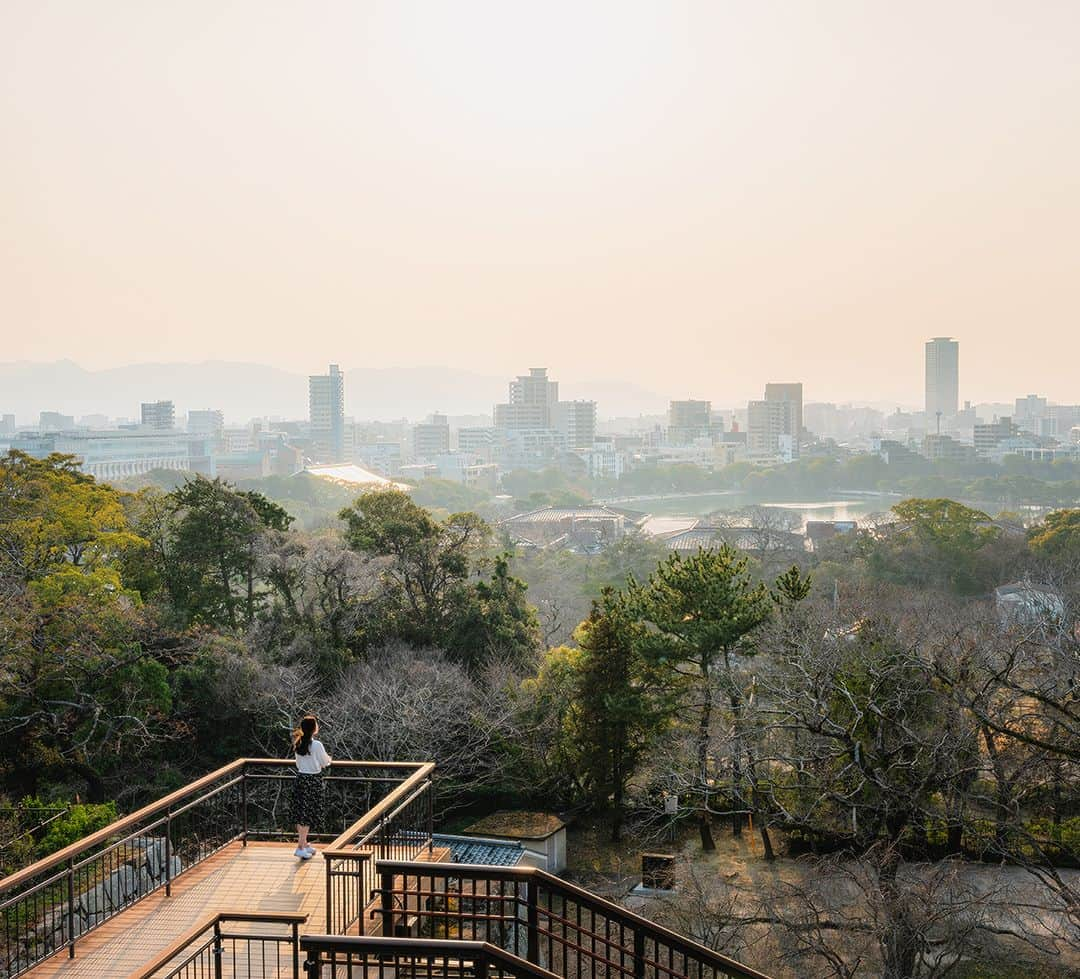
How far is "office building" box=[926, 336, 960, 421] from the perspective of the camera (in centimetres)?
19212

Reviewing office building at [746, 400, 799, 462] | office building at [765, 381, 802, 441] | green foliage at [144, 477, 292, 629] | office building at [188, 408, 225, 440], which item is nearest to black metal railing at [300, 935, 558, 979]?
green foliage at [144, 477, 292, 629]

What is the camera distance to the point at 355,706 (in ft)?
55.3

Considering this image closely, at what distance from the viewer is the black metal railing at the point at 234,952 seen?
16.5ft

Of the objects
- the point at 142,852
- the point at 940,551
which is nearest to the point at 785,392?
the point at 940,551

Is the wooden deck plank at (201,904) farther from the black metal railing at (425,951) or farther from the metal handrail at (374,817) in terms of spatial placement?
the black metal railing at (425,951)

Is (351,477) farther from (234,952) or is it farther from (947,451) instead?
(234,952)

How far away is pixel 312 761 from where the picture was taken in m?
7.38

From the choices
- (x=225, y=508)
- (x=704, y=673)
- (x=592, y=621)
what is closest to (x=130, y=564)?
(x=225, y=508)

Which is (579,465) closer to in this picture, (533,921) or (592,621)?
(592,621)

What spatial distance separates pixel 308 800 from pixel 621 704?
9.77 metres

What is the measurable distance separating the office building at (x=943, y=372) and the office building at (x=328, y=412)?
11461cm

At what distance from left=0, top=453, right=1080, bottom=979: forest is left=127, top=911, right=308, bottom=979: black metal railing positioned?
657cm

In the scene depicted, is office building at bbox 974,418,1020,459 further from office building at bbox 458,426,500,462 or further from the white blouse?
the white blouse

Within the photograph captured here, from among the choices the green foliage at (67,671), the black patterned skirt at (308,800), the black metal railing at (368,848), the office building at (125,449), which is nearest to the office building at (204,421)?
the office building at (125,449)
